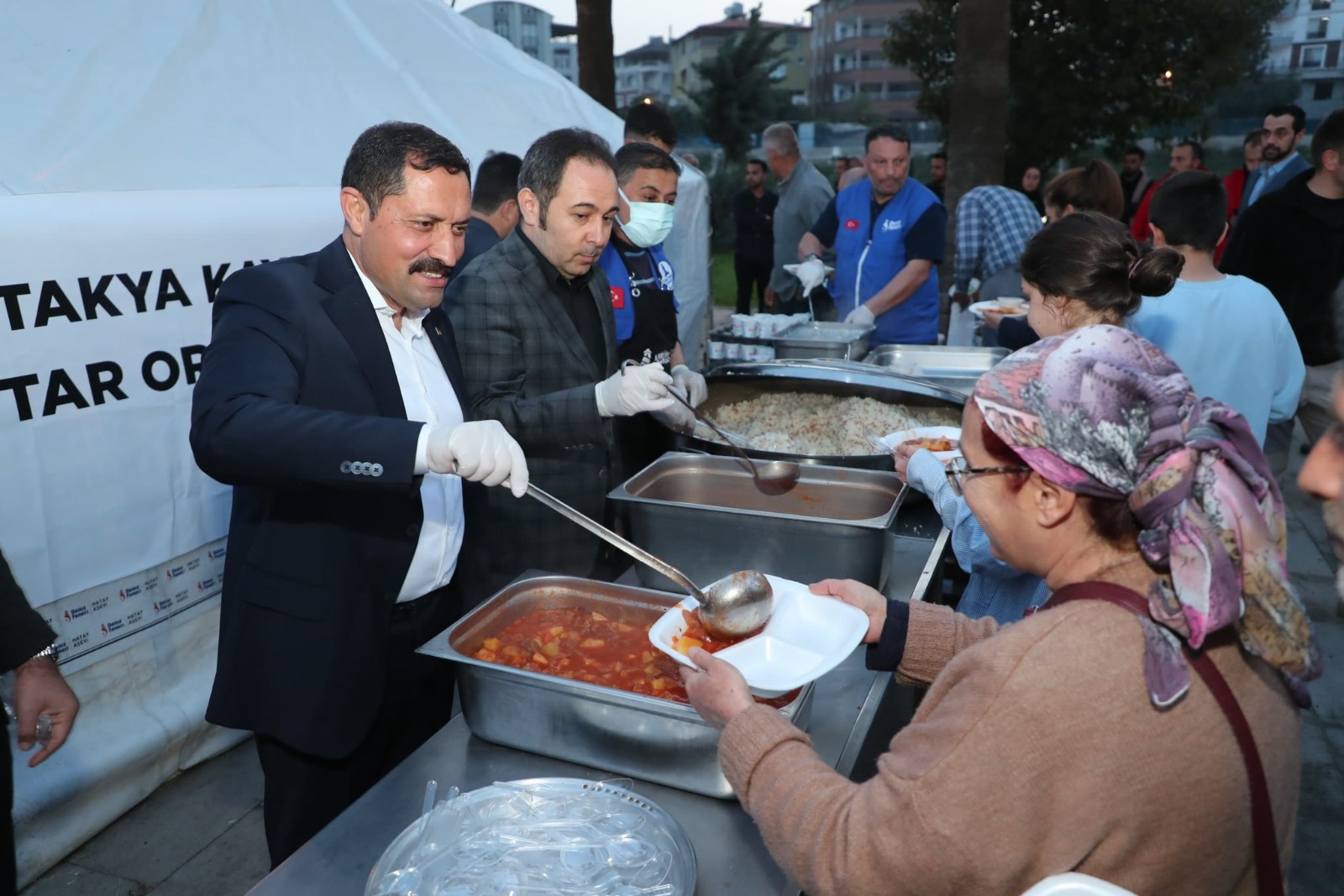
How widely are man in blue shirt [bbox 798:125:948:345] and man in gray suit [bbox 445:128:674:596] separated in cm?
253

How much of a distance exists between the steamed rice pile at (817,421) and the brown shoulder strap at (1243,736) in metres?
1.82

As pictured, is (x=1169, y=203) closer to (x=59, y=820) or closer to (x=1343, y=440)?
(x=1343, y=440)

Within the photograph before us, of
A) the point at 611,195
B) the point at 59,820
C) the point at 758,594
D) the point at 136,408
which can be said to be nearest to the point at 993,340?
the point at 611,195

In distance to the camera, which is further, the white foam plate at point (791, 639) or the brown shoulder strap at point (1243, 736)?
the white foam plate at point (791, 639)

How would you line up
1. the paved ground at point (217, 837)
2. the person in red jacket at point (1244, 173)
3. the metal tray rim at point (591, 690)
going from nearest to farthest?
the metal tray rim at point (591, 690), the paved ground at point (217, 837), the person in red jacket at point (1244, 173)

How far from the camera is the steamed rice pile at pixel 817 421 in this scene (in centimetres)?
299

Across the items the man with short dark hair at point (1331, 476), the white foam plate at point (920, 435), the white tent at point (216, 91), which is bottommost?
the white foam plate at point (920, 435)

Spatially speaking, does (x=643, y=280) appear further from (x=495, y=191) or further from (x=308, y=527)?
(x=308, y=527)

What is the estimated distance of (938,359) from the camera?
14.5 ft

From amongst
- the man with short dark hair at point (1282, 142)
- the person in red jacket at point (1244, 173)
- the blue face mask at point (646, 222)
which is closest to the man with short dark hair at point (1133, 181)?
Result: the person in red jacket at point (1244, 173)

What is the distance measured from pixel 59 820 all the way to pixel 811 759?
2600 mm

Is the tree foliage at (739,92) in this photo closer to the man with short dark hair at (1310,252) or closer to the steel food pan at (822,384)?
the man with short dark hair at (1310,252)

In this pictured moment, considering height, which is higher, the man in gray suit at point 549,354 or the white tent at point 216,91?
the white tent at point 216,91

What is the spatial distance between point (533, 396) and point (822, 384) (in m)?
1.44
